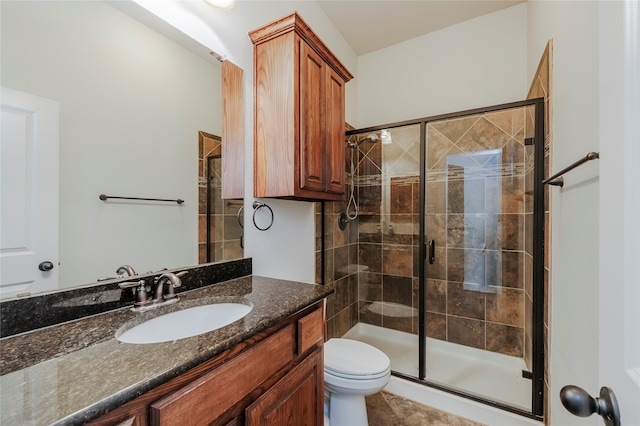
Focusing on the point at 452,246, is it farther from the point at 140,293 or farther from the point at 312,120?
the point at 140,293

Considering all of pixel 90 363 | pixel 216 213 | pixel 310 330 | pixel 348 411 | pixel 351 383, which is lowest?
pixel 348 411

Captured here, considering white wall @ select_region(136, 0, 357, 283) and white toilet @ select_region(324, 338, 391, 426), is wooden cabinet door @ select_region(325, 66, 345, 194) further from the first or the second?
white toilet @ select_region(324, 338, 391, 426)

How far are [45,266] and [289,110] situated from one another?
1.10 meters

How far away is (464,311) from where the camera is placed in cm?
229

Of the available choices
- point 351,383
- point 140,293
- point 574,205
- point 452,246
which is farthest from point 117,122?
point 452,246

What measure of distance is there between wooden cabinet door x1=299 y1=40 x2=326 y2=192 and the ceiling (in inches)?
39.7

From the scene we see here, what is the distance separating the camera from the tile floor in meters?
1.68

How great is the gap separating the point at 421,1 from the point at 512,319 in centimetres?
255

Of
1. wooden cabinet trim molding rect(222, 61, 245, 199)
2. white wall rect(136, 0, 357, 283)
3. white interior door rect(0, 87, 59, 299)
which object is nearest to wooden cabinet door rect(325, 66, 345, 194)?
white wall rect(136, 0, 357, 283)

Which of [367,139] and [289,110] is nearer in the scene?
[289,110]

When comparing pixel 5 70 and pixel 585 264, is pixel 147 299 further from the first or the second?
pixel 585 264

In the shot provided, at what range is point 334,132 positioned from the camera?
1.71 meters

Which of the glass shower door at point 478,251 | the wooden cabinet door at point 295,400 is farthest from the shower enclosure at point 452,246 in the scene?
the wooden cabinet door at point 295,400

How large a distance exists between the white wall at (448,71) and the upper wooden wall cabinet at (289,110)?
128cm
